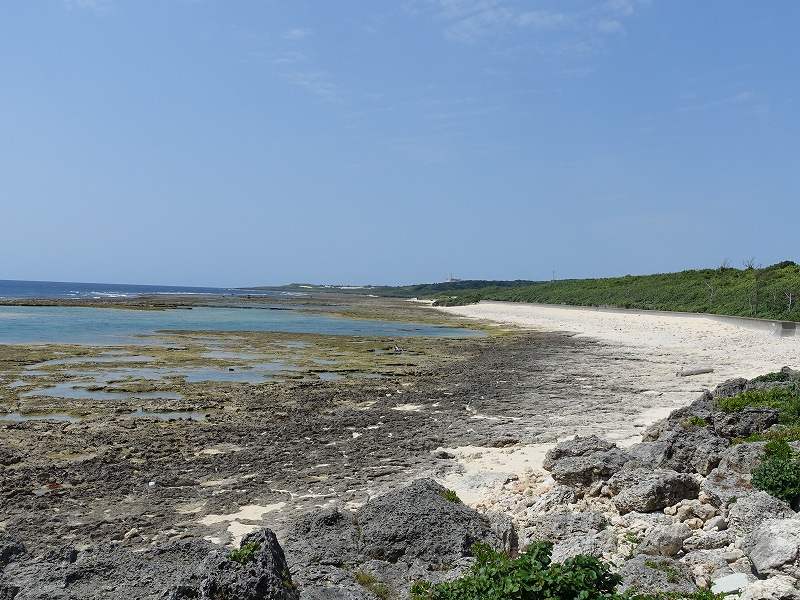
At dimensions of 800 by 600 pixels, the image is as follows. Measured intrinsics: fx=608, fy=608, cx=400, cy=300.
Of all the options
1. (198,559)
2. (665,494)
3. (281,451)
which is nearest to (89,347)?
(281,451)

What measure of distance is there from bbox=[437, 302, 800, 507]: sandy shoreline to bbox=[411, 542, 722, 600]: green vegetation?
13.1 ft

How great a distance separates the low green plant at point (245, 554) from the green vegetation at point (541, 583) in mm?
1552

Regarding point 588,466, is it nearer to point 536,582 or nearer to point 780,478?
point 780,478

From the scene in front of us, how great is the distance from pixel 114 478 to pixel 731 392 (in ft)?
41.9

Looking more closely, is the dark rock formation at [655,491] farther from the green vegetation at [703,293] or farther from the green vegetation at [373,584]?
the green vegetation at [703,293]

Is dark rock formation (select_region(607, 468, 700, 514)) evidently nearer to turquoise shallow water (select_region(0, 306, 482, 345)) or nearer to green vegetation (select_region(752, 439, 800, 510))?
green vegetation (select_region(752, 439, 800, 510))

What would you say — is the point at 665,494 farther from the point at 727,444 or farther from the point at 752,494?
the point at 727,444

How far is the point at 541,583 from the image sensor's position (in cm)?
468

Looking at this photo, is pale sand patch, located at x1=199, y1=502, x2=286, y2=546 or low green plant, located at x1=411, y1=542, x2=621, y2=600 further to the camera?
pale sand patch, located at x1=199, y1=502, x2=286, y2=546

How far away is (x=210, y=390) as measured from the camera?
19.5 m

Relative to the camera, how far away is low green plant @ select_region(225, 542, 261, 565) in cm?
532

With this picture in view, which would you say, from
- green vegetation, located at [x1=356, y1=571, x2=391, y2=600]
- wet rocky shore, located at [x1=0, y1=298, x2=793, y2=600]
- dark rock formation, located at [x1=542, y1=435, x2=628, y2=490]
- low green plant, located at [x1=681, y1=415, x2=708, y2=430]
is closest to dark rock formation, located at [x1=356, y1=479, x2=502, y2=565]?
wet rocky shore, located at [x1=0, y1=298, x2=793, y2=600]

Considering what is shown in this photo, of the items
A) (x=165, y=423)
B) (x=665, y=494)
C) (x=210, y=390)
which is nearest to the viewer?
(x=665, y=494)

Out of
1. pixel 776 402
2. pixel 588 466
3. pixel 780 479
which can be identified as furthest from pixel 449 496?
pixel 776 402
